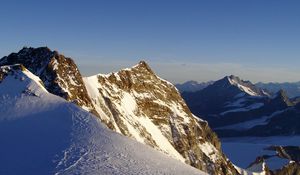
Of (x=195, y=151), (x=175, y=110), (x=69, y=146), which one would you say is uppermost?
(x=69, y=146)

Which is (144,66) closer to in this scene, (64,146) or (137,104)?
(137,104)

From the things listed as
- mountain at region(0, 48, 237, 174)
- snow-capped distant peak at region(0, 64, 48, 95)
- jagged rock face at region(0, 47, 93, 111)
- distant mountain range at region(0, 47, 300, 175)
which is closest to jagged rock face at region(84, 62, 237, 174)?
mountain at region(0, 48, 237, 174)

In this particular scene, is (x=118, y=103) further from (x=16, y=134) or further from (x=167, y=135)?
(x=16, y=134)

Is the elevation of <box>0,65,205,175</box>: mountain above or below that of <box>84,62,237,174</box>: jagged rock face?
above

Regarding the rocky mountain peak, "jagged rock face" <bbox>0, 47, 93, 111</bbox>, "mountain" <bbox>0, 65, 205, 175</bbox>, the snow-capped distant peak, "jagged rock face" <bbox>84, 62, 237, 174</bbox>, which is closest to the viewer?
"mountain" <bbox>0, 65, 205, 175</bbox>

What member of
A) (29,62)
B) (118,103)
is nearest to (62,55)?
(29,62)

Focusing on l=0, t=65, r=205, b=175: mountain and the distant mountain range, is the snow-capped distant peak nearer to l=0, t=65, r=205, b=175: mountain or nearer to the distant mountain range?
the distant mountain range
